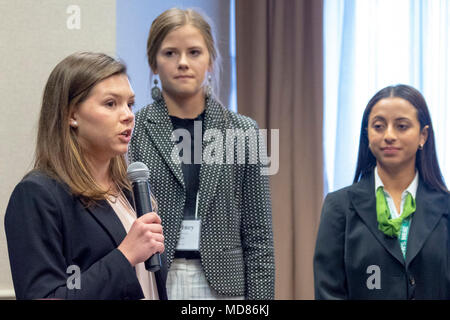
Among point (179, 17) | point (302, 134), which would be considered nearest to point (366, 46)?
point (302, 134)

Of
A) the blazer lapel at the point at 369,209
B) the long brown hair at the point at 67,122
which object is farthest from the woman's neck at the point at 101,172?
the blazer lapel at the point at 369,209

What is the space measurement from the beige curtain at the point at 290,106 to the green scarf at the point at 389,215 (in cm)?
187

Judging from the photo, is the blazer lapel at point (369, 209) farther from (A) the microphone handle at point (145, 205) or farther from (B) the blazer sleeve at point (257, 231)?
(A) the microphone handle at point (145, 205)

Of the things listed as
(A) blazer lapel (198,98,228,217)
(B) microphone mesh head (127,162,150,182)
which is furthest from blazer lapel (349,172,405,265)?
(B) microphone mesh head (127,162,150,182)

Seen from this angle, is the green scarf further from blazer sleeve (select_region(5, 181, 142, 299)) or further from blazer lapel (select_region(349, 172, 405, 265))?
blazer sleeve (select_region(5, 181, 142, 299))

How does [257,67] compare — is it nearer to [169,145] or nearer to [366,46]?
[366,46]

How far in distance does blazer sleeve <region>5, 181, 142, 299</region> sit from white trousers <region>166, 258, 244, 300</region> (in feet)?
1.85

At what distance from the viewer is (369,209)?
90.5 inches

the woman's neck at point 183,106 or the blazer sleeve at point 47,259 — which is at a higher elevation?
the woman's neck at point 183,106

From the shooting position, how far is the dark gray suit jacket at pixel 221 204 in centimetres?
219

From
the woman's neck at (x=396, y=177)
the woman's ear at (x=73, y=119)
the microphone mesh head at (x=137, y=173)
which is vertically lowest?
the microphone mesh head at (x=137, y=173)

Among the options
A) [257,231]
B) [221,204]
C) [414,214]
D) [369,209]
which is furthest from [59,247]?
[414,214]

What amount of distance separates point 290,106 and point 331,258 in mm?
2194

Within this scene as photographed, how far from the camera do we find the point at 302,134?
4270mm
